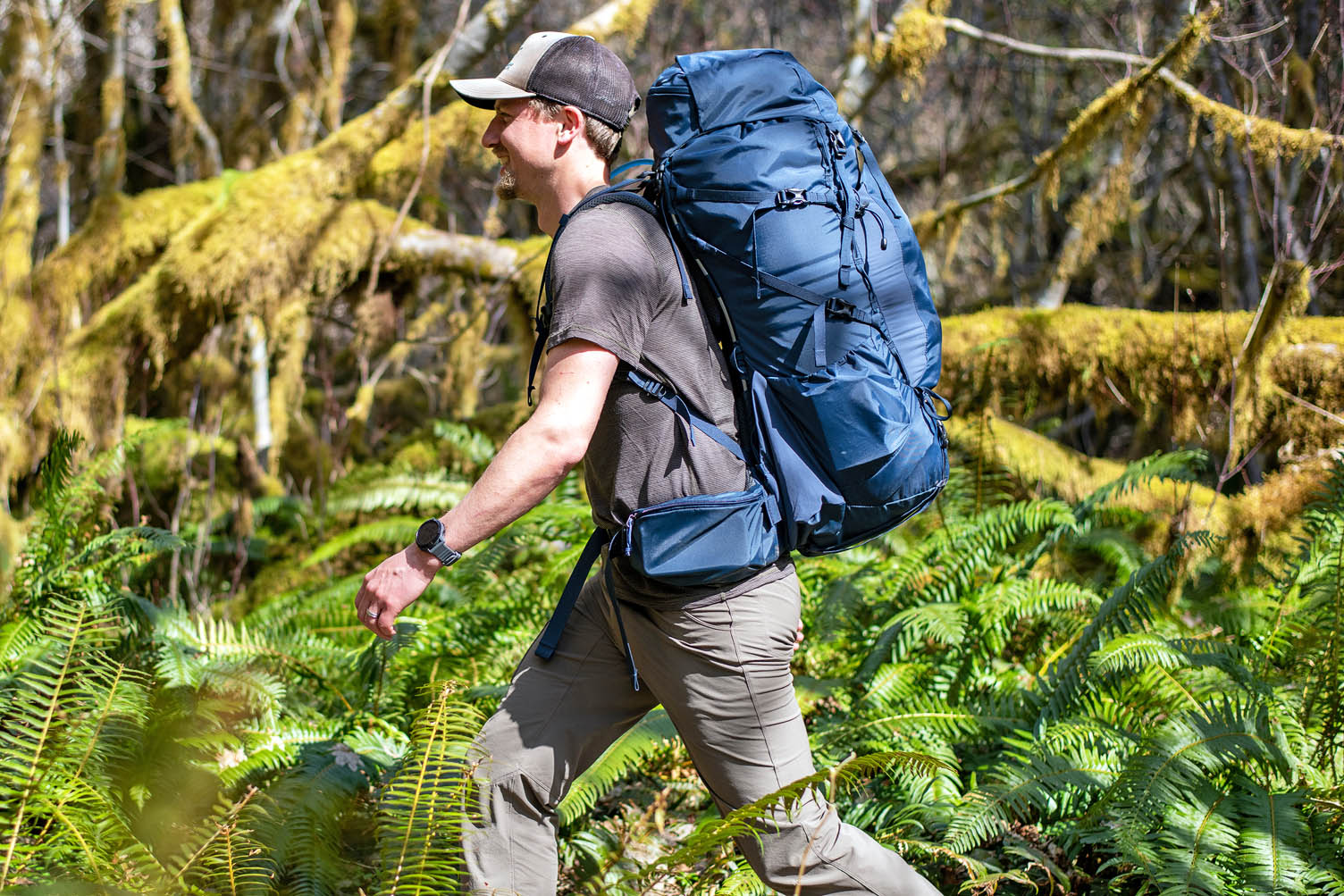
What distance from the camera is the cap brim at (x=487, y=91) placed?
7.59 feet

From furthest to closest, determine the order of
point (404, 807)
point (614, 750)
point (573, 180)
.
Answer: point (614, 750) → point (573, 180) → point (404, 807)

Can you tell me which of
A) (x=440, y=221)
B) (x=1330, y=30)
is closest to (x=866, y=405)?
(x=1330, y=30)

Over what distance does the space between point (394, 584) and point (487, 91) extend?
1155 mm

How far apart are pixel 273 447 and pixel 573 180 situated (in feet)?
20.6

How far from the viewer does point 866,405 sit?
2.06m

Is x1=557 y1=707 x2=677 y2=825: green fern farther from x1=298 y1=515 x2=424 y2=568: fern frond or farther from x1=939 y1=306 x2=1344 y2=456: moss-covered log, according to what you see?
x1=939 y1=306 x2=1344 y2=456: moss-covered log

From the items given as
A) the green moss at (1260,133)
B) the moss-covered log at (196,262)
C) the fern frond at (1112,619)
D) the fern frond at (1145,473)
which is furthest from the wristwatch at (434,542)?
the green moss at (1260,133)

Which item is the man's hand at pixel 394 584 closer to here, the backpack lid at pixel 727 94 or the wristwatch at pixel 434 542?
the wristwatch at pixel 434 542

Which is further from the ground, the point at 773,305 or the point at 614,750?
the point at 773,305

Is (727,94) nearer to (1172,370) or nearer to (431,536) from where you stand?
(431,536)

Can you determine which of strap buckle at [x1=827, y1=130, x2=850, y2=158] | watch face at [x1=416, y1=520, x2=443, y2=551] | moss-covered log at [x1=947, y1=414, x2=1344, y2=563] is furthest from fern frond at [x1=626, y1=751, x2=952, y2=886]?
moss-covered log at [x1=947, y1=414, x2=1344, y2=563]

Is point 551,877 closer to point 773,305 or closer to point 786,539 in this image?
point 786,539

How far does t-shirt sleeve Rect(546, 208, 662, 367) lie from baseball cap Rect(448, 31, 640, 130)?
38 cm

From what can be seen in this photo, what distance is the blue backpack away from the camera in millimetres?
2078
